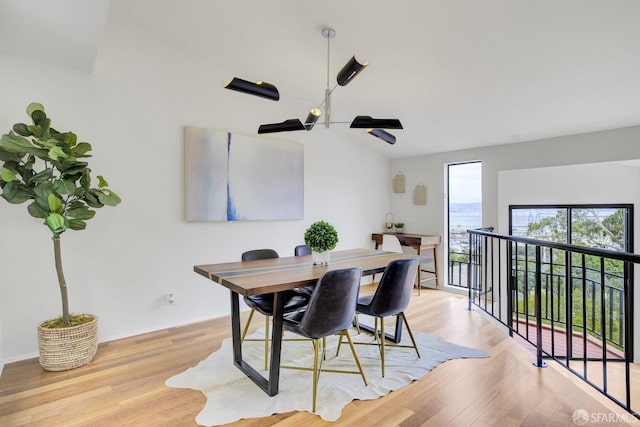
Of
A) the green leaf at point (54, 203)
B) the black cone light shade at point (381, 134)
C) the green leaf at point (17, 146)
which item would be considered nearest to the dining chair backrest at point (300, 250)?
the black cone light shade at point (381, 134)

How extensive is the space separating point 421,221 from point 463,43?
3.24 metres

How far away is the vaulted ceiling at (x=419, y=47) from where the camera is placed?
2.38 meters

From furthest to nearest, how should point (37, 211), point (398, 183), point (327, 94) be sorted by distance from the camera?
point (398, 183) < point (327, 94) < point (37, 211)

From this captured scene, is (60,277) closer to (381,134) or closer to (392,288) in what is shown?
(392,288)

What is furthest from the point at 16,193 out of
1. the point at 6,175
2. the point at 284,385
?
the point at 284,385

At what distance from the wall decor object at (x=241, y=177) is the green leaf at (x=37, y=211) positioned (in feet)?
4.31

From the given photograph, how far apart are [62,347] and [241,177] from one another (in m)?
2.28

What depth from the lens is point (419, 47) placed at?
294 centimetres

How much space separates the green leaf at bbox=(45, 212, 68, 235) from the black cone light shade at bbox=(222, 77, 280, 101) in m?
1.56

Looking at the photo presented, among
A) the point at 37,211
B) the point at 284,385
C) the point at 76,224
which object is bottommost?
the point at 284,385

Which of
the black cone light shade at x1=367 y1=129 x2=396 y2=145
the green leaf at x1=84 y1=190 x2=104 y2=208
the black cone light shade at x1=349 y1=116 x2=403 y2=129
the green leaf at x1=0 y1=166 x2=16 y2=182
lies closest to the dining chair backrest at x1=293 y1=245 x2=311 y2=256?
the black cone light shade at x1=367 y1=129 x2=396 y2=145

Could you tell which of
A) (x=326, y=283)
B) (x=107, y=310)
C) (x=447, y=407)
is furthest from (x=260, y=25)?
(x=447, y=407)

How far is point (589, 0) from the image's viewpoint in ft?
7.15

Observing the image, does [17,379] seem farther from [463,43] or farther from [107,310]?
[463,43]
